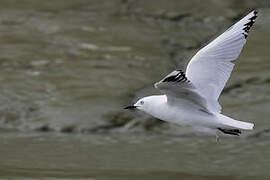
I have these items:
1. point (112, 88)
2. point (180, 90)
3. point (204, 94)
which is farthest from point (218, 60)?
point (112, 88)

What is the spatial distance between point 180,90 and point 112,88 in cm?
402

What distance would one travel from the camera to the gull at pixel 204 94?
19.0 feet

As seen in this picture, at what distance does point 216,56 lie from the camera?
6324 mm

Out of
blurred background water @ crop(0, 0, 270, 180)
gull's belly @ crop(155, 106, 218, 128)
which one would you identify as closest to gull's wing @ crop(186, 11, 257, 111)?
gull's belly @ crop(155, 106, 218, 128)

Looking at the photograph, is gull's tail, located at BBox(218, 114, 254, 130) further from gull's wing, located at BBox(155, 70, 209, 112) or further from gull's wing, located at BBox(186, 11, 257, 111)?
gull's wing, located at BBox(186, 11, 257, 111)

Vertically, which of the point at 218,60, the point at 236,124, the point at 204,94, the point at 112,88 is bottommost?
the point at 236,124

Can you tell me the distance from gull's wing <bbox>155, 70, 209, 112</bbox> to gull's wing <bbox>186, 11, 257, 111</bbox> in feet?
0.96

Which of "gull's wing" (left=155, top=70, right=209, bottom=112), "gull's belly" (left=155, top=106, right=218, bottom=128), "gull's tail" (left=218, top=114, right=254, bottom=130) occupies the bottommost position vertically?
"gull's tail" (left=218, top=114, right=254, bottom=130)

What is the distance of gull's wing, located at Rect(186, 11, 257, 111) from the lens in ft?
20.5

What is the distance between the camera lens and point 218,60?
6316mm

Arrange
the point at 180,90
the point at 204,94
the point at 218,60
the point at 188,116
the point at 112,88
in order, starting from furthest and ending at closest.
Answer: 1. the point at 112,88
2. the point at 218,60
3. the point at 204,94
4. the point at 188,116
5. the point at 180,90

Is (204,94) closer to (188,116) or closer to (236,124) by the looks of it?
(188,116)

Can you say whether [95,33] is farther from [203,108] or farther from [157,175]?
[203,108]

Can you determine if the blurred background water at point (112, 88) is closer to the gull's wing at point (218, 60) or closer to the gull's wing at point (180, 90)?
the gull's wing at point (218, 60)
